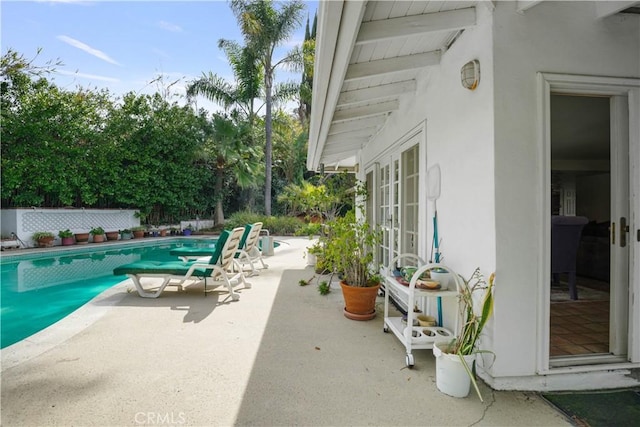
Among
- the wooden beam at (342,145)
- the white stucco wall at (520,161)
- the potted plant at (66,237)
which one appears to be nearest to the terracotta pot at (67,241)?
the potted plant at (66,237)

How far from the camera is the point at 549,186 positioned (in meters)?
2.40

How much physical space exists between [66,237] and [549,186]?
15.2 metres

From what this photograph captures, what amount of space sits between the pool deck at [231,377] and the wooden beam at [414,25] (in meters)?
2.55

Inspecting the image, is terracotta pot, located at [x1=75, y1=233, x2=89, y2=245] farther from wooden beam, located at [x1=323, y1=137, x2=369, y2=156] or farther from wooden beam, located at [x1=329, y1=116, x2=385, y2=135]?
wooden beam, located at [x1=329, y1=116, x2=385, y2=135]

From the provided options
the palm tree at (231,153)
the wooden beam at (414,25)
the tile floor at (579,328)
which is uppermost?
the palm tree at (231,153)

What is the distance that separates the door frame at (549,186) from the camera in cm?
241

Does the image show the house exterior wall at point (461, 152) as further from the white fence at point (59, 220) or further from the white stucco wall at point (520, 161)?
the white fence at point (59, 220)

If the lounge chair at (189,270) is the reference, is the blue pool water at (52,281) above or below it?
below

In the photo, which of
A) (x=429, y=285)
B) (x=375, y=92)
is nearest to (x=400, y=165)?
(x=375, y=92)

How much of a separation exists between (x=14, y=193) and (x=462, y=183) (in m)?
15.4

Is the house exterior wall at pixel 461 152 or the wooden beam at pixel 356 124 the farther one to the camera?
the wooden beam at pixel 356 124

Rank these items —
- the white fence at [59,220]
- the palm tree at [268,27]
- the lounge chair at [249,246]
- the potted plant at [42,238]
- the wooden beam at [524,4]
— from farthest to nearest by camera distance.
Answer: the palm tree at [268,27] → the potted plant at [42,238] → the white fence at [59,220] → the lounge chair at [249,246] → the wooden beam at [524,4]

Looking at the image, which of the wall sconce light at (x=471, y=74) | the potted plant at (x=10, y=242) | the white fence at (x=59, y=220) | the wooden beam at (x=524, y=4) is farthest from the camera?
the white fence at (x=59, y=220)

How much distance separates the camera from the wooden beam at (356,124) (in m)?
5.36
